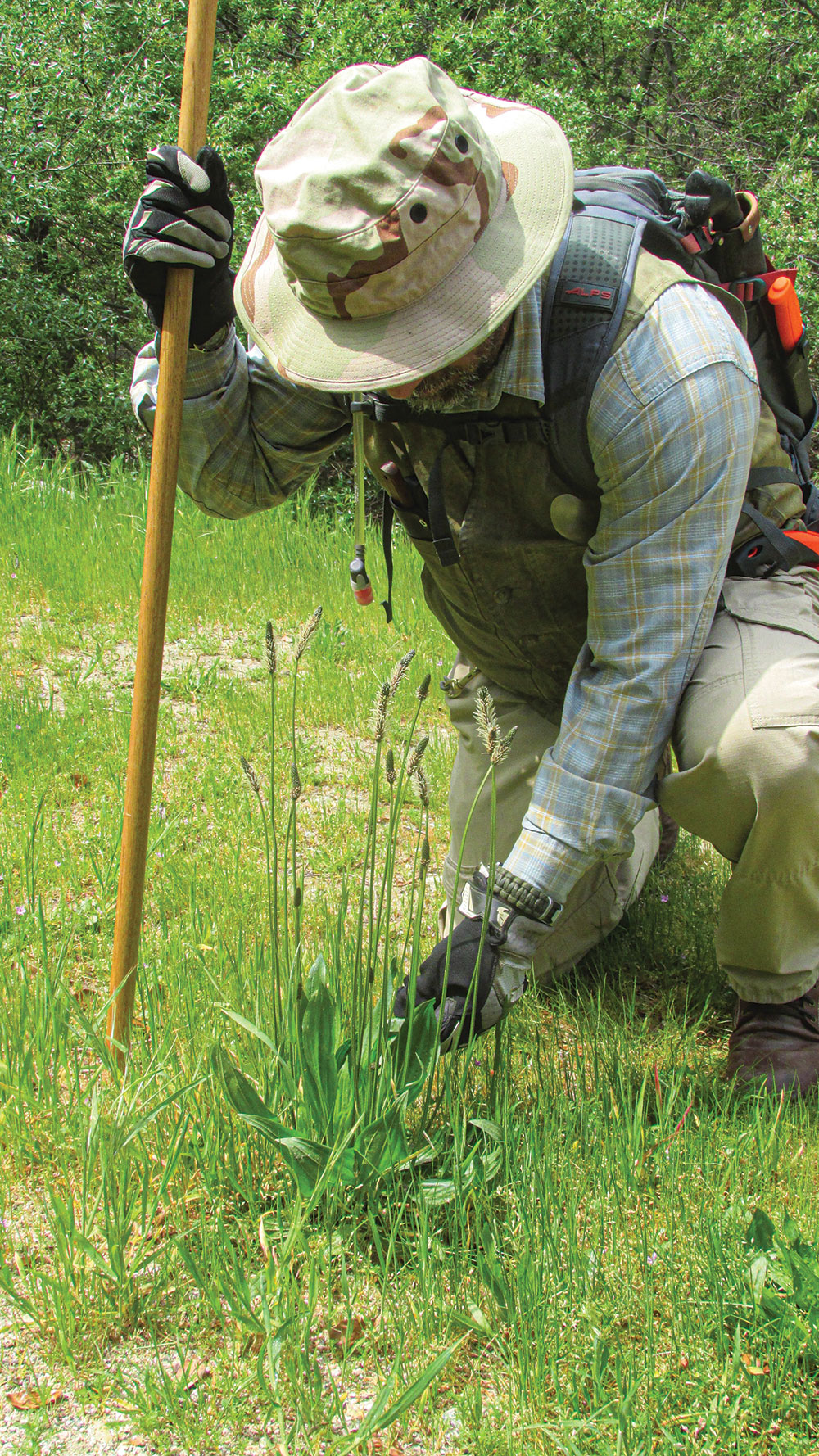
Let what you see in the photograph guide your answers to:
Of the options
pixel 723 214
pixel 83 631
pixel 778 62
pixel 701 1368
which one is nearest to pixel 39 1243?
pixel 701 1368

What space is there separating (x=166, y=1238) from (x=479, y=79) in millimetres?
7104

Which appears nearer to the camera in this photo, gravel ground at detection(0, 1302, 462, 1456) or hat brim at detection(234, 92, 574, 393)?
gravel ground at detection(0, 1302, 462, 1456)

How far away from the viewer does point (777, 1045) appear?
2287mm

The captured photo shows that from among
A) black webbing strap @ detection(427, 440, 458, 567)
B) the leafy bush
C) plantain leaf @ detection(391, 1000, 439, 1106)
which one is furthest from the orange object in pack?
the leafy bush

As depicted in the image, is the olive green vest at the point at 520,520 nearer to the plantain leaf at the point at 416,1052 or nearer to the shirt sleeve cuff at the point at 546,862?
the shirt sleeve cuff at the point at 546,862

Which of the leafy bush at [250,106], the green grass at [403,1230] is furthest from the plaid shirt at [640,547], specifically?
the leafy bush at [250,106]

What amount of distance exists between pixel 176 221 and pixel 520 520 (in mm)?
885

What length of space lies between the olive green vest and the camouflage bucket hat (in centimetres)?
30

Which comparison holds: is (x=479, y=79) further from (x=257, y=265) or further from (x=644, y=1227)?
(x=644, y=1227)

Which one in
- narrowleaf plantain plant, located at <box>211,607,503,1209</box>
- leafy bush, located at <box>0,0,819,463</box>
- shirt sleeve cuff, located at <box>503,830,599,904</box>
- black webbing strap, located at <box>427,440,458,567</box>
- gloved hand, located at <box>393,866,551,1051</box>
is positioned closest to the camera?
narrowleaf plantain plant, located at <box>211,607,503,1209</box>

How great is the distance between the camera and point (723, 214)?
240 centimetres

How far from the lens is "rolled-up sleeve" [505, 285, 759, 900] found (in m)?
2.07

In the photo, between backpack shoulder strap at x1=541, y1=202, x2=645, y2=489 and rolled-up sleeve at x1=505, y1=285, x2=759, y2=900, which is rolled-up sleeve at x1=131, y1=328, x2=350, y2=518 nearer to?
backpack shoulder strap at x1=541, y1=202, x2=645, y2=489

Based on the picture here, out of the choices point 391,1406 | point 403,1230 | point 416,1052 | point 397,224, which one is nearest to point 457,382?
point 397,224
